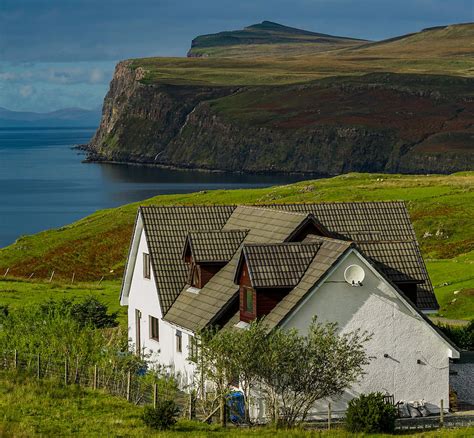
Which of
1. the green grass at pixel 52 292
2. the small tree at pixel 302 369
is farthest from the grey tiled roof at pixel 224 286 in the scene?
the green grass at pixel 52 292

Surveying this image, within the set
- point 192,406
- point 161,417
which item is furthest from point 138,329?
point 161,417

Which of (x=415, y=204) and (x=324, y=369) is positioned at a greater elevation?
(x=415, y=204)

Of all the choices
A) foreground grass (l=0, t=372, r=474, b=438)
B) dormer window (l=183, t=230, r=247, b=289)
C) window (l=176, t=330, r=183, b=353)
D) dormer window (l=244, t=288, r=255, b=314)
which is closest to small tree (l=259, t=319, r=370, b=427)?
foreground grass (l=0, t=372, r=474, b=438)

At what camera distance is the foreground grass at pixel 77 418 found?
96.2ft

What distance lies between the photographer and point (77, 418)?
31672 mm

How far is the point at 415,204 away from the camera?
96.8 metres

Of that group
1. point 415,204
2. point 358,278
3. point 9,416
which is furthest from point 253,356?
point 415,204

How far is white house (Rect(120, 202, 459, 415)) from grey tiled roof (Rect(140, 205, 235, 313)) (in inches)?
1.4

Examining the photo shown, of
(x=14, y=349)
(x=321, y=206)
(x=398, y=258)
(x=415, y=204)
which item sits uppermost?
(x=415, y=204)

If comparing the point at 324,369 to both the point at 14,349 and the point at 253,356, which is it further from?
the point at 14,349

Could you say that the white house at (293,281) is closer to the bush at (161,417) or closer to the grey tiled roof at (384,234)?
the grey tiled roof at (384,234)

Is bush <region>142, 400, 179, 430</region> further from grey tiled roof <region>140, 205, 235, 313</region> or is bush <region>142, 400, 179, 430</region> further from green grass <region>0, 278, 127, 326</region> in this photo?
green grass <region>0, 278, 127, 326</region>

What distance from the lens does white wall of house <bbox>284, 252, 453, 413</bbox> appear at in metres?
33.3

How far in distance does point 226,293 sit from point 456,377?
28.2ft
